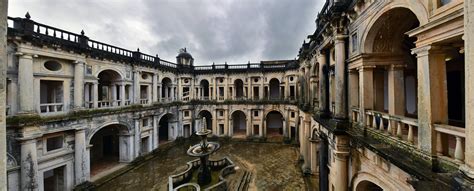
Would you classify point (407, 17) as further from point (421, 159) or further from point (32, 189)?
point (32, 189)

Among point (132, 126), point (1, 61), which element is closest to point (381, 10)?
point (1, 61)

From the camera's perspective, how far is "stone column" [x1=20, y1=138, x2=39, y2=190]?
1088cm

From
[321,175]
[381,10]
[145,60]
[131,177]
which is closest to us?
[381,10]

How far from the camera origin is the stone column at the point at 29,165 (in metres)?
10.9

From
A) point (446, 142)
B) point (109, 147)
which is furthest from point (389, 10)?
point (109, 147)

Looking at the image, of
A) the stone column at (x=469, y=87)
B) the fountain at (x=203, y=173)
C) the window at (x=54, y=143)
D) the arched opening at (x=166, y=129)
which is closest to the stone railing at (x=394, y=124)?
the stone column at (x=469, y=87)

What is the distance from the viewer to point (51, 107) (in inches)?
523

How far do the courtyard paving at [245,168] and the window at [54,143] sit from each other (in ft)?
14.0

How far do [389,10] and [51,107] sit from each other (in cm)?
1932

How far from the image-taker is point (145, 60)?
20984 millimetres

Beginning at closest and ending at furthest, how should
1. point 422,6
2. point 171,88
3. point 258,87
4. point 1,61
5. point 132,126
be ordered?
1. point 1,61
2. point 422,6
3. point 132,126
4. point 171,88
5. point 258,87

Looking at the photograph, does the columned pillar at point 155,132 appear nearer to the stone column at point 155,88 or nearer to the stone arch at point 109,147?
the stone column at point 155,88

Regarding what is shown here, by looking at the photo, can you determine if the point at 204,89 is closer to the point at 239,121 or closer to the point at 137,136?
the point at 239,121

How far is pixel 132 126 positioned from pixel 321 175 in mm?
Result: 17393
